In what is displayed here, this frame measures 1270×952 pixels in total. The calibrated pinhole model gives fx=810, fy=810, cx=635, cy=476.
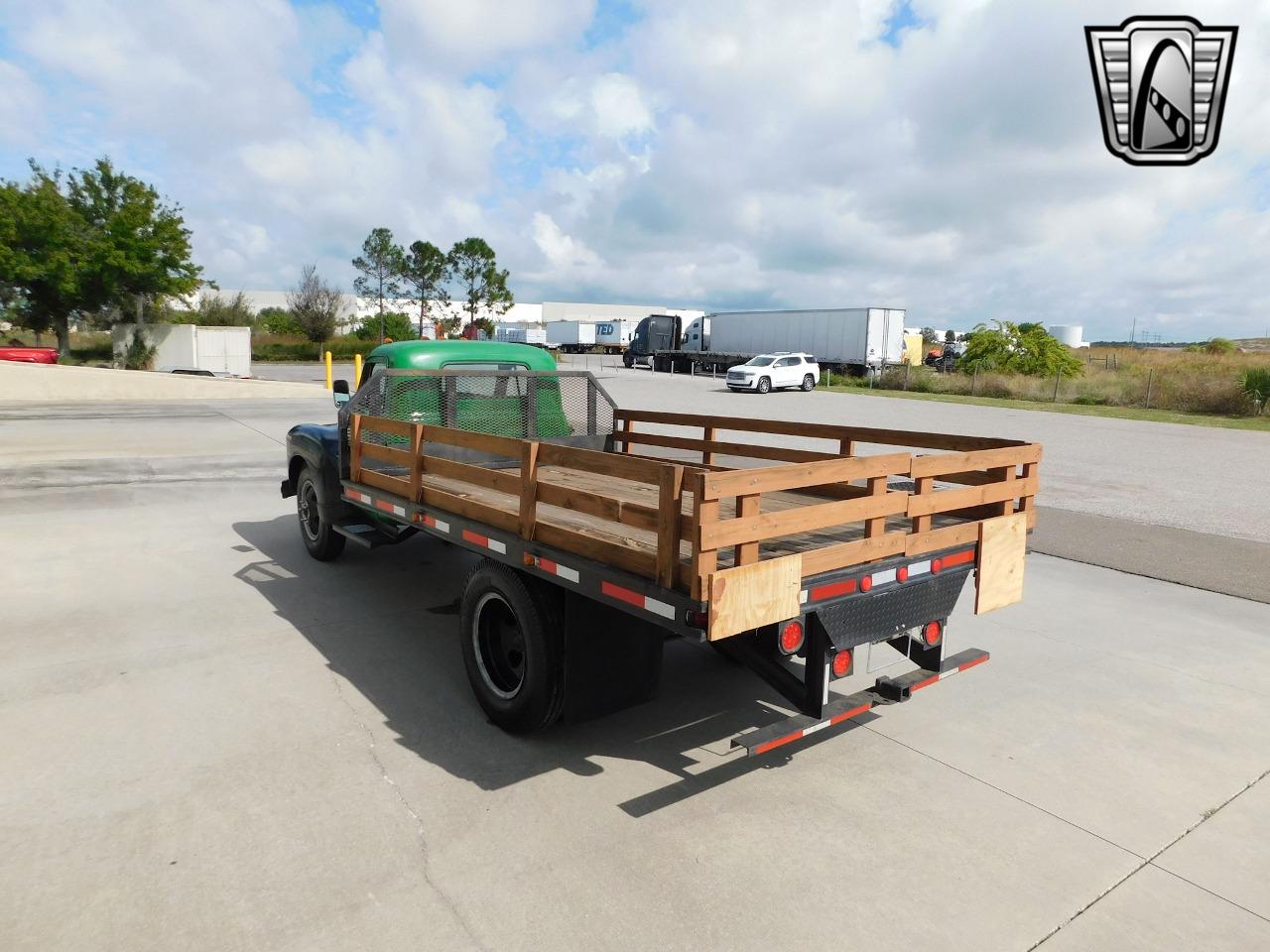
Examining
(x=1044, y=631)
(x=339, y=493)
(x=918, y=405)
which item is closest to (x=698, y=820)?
(x=1044, y=631)

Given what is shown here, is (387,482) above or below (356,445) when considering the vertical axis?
below

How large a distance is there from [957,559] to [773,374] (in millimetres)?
30159

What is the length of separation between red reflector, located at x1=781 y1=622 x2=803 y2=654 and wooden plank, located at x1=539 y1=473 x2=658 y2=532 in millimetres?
709

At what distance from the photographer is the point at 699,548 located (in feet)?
9.65

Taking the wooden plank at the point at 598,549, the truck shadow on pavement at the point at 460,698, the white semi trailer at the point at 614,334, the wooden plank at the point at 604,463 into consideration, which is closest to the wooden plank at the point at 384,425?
the truck shadow on pavement at the point at 460,698

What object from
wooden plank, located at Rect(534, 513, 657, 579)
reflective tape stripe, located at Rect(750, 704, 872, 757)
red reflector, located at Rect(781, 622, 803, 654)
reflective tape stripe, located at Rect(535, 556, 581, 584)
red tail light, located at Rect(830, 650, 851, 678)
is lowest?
reflective tape stripe, located at Rect(750, 704, 872, 757)

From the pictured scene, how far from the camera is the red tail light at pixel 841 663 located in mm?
3607

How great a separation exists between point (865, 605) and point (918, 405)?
25545mm

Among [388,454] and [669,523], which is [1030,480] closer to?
[669,523]

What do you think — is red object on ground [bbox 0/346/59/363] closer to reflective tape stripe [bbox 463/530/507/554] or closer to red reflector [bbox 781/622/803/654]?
reflective tape stripe [bbox 463/530/507/554]

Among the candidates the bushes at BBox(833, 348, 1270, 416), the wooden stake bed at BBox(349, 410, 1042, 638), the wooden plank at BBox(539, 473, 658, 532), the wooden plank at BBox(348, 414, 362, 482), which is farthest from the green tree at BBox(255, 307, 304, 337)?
the wooden plank at BBox(539, 473, 658, 532)

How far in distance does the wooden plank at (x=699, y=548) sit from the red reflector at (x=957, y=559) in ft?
4.96

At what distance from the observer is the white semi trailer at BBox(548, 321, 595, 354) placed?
71188 millimetres

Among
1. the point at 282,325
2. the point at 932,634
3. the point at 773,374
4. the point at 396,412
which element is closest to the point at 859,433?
the point at 932,634
